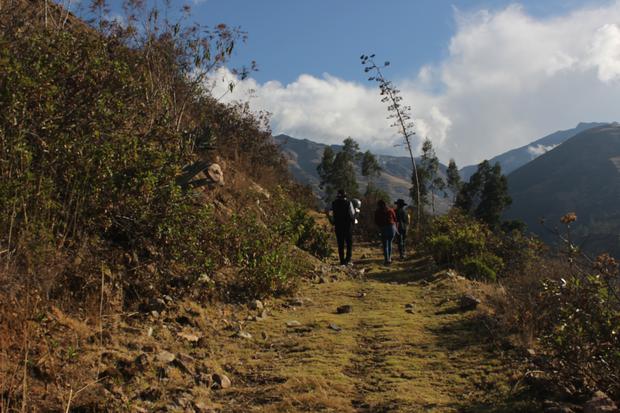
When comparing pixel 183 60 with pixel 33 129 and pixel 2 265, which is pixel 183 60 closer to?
pixel 33 129

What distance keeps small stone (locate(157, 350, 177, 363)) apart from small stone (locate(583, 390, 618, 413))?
125 inches

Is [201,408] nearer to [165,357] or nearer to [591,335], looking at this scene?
[165,357]

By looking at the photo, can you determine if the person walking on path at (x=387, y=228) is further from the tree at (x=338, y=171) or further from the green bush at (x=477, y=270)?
the tree at (x=338, y=171)

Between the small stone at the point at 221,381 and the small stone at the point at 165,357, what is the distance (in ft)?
1.30

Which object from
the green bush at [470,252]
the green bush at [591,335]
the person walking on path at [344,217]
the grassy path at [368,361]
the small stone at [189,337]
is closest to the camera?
the green bush at [591,335]

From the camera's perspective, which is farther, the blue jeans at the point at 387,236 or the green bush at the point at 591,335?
the blue jeans at the point at 387,236

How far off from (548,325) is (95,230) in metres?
4.84

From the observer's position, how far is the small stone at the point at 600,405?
3104 millimetres

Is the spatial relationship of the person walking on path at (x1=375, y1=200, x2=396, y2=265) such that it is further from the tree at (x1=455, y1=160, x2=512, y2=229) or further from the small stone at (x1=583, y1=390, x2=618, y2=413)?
the tree at (x1=455, y1=160, x2=512, y2=229)

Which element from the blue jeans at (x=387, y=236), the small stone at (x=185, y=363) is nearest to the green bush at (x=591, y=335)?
the small stone at (x=185, y=363)

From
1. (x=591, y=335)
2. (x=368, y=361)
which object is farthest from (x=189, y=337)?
(x=591, y=335)

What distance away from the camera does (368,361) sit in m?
4.97

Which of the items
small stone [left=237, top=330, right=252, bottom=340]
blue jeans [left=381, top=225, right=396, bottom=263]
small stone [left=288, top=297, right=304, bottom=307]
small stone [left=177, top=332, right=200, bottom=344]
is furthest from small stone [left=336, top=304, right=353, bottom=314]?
blue jeans [left=381, top=225, right=396, bottom=263]

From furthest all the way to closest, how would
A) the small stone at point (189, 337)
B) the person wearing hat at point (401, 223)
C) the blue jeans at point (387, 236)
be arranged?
the person wearing hat at point (401, 223) < the blue jeans at point (387, 236) < the small stone at point (189, 337)
